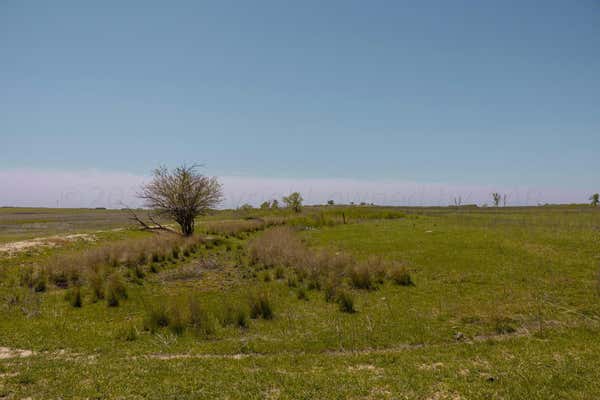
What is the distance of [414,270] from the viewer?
18438 mm

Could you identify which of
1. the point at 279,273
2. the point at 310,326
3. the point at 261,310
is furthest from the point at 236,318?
the point at 279,273

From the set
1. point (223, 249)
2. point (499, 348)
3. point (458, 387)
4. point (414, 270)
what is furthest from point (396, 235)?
point (458, 387)

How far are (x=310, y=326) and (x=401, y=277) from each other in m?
7.02

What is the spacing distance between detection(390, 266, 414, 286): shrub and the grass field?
0.08m

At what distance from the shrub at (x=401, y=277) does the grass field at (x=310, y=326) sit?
78 mm

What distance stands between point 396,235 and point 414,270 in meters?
13.4

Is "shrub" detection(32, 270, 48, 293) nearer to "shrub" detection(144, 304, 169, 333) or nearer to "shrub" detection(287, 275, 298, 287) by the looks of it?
"shrub" detection(144, 304, 169, 333)

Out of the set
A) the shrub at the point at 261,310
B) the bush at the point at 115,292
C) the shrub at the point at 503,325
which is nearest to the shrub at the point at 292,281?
the shrub at the point at 261,310

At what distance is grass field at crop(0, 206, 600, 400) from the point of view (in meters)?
6.70

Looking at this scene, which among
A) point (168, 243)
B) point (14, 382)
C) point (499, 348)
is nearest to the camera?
point (14, 382)

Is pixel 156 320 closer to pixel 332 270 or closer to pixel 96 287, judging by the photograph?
pixel 96 287

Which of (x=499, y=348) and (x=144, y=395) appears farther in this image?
(x=499, y=348)

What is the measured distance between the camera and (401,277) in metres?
16.1

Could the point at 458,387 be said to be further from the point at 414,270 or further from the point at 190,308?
the point at 414,270
